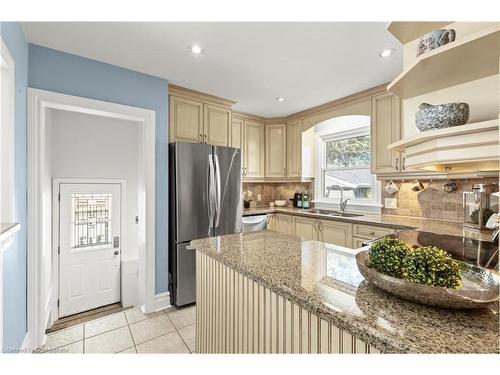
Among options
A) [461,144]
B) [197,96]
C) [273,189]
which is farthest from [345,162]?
[461,144]

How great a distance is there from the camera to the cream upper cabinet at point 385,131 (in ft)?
8.87

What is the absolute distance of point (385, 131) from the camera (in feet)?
9.23

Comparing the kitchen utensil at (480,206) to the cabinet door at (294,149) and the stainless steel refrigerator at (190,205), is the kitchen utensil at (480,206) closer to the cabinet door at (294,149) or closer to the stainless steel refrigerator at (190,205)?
the cabinet door at (294,149)

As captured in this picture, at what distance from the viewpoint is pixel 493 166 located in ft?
3.29

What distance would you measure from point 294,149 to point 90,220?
9.86ft

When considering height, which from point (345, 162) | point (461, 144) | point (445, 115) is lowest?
point (461, 144)

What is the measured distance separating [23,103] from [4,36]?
589 millimetres

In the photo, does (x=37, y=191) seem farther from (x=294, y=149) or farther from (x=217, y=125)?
(x=294, y=149)

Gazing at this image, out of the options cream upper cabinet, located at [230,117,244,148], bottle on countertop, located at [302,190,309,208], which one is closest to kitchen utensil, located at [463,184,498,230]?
bottle on countertop, located at [302,190,309,208]

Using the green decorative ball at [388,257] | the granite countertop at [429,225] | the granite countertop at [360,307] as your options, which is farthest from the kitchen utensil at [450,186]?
the green decorative ball at [388,257]

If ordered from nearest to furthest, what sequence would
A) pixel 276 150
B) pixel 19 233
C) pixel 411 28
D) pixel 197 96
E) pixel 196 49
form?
pixel 411 28 → pixel 19 233 → pixel 196 49 → pixel 197 96 → pixel 276 150

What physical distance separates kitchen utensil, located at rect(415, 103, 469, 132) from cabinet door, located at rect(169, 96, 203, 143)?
8.05 feet

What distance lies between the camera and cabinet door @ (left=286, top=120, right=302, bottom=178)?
3.84 m
